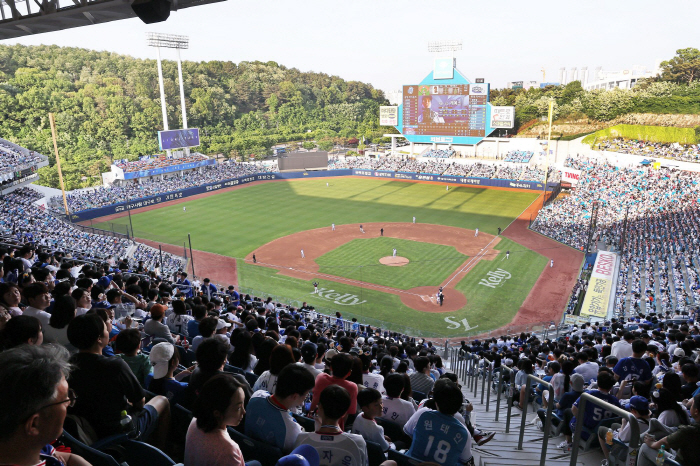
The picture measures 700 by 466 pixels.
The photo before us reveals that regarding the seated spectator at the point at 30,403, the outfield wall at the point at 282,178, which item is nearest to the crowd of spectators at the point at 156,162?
the outfield wall at the point at 282,178

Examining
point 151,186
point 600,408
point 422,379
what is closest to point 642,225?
point 422,379

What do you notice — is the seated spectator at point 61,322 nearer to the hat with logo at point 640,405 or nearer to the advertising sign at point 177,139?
the hat with logo at point 640,405

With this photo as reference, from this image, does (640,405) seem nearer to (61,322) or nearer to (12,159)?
(61,322)

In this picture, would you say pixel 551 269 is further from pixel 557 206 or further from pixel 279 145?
pixel 279 145

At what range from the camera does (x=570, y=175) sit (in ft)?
180

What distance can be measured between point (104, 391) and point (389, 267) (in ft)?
93.9

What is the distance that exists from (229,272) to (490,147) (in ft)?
155

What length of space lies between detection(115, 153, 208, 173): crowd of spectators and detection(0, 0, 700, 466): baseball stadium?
48 cm

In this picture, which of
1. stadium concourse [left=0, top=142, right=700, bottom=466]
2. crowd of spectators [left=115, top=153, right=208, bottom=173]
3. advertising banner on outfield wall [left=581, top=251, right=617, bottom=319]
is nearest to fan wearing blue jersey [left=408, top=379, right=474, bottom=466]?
stadium concourse [left=0, top=142, right=700, bottom=466]

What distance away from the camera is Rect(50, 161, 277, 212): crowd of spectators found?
46656 millimetres

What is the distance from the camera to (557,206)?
143ft

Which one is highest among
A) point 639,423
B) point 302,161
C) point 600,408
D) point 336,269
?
point 639,423

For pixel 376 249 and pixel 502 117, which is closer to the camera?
pixel 376 249

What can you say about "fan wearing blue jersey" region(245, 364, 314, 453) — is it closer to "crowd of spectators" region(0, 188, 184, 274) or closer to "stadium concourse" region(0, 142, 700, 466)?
Result: "stadium concourse" region(0, 142, 700, 466)
